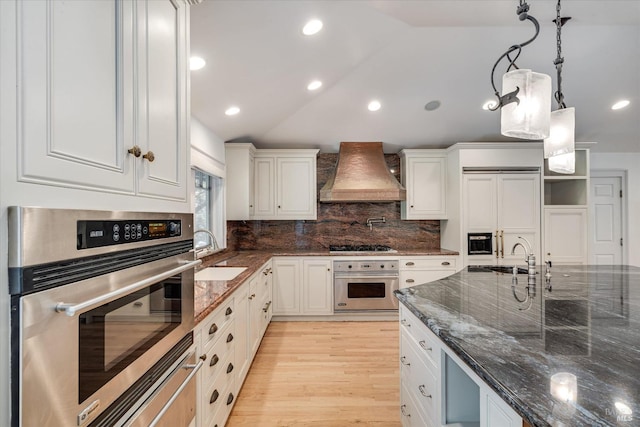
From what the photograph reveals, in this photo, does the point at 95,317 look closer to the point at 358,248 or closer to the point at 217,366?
the point at 217,366

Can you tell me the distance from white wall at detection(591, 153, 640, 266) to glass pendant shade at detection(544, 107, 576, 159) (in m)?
3.98

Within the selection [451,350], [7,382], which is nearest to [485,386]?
[451,350]

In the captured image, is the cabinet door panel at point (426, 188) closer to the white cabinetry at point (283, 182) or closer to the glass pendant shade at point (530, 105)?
the white cabinetry at point (283, 182)

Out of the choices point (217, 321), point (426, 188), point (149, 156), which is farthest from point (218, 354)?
point (426, 188)

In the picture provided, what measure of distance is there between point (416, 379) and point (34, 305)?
159cm

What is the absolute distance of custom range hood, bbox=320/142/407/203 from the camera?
154 inches

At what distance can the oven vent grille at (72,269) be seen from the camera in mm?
538

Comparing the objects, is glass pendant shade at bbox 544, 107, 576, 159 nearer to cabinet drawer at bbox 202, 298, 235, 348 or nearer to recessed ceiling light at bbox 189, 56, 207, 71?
cabinet drawer at bbox 202, 298, 235, 348

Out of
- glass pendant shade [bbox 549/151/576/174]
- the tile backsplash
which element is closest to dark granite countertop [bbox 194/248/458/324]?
the tile backsplash

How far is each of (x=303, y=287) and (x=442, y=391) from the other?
2.70 meters

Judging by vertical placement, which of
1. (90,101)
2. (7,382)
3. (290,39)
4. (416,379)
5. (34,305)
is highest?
(290,39)

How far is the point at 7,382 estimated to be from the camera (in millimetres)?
515

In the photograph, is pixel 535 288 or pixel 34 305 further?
pixel 535 288

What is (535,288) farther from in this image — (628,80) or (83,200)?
(628,80)
